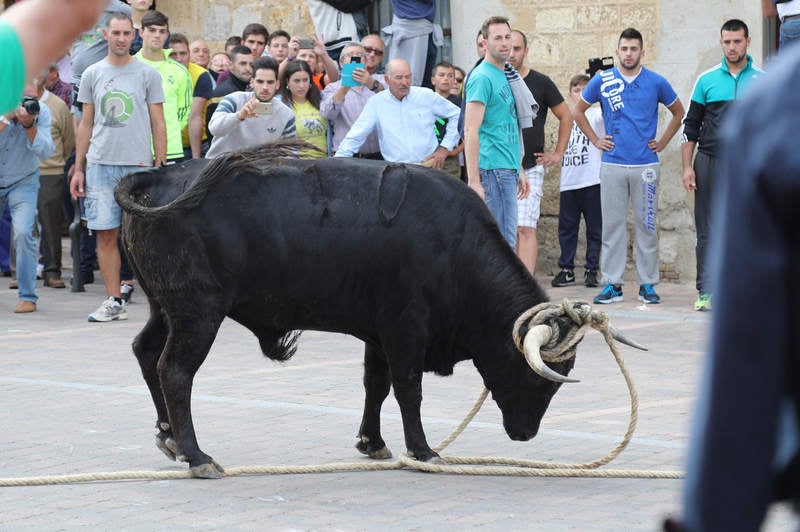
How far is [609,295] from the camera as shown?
12.4 m

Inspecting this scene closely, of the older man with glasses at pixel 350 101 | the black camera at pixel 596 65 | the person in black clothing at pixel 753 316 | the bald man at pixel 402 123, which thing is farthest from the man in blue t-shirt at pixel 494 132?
the person in black clothing at pixel 753 316

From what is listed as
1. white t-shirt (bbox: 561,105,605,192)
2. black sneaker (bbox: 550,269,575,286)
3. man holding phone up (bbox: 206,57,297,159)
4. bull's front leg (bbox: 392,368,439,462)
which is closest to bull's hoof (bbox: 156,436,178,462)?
bull's front leg (bbox: 392,368,439,462)

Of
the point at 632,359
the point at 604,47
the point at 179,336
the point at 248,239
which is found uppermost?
the point at 604,47

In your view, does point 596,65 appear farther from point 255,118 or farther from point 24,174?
point 24,174

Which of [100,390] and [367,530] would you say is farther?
[100,390]

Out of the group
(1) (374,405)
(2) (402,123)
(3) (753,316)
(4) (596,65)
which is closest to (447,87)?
(4) (596,65)

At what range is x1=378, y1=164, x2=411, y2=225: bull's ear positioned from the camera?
625 cm

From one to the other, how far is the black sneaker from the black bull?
287 inches

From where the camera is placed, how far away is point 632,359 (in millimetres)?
9656

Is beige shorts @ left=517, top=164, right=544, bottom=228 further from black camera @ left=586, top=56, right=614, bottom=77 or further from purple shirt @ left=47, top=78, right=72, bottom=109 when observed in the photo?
purple shirt @ left=47, top=78, right=72, bottom=109

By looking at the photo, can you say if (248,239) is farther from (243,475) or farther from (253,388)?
(253,388)

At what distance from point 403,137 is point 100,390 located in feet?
13.2

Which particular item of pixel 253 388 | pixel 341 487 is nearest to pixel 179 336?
pixel 341 487

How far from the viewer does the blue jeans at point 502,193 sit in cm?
1116
